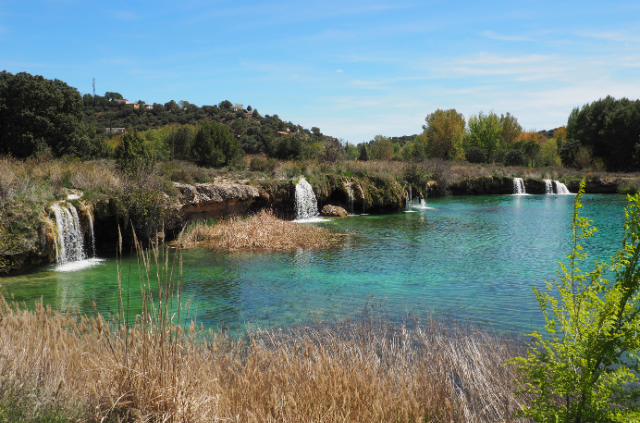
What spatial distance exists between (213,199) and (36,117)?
1492 cm

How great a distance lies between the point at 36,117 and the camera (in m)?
26.1

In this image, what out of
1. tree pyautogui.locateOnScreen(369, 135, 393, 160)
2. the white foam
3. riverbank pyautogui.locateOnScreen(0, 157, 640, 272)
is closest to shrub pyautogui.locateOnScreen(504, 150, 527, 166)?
tree pyautogui.locateOnScreen(369, 135, 393, 160)

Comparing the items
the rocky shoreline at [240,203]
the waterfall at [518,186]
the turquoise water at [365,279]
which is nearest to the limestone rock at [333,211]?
the rocky shoreline at [240,203]

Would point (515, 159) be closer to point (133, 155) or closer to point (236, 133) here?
point (236, 133)

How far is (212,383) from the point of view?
414 cm

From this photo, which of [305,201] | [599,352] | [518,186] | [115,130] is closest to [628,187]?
[518,186]

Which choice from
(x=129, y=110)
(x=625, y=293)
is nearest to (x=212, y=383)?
(x=625, y=293)

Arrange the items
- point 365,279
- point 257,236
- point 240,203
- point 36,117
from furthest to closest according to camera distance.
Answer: point 36,117 → point 240,203 → point 257,236 → point 365,279

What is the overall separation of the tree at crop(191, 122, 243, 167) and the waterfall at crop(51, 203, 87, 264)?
13535 millimetres

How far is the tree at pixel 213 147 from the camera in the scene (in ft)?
88.2

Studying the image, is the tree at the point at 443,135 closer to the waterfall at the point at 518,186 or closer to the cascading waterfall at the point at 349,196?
the waterfall at the point at 518,186

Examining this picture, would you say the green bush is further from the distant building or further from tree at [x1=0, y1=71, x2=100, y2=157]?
the distant building

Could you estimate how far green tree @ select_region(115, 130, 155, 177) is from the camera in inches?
689

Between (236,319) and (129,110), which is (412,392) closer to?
(236,319)
